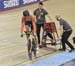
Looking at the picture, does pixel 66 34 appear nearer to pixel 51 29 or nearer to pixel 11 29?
pixel 51 29

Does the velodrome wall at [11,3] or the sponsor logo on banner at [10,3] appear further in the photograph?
the sponsor logo on banner at [10,3]

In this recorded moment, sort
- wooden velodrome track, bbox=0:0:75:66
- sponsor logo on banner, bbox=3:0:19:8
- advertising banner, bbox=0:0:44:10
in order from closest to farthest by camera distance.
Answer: wooden velodrome track, bbox=0:0:75:66 → advertising banner, bbox=0:0:44:10 → sponsor logo on banner, bbox=3:0:19:8

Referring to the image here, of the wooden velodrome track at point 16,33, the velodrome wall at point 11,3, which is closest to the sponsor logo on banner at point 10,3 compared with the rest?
the velodrome wall at point 11,3

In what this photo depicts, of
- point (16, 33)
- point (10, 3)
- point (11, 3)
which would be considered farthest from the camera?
point (11, 3)

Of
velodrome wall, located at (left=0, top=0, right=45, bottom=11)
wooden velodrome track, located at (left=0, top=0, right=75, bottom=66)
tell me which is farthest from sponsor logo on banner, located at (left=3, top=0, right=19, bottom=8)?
wooden velodrome track, located at (left=0, top=0, right=75, bottom=66)

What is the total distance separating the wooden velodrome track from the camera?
1562 cm

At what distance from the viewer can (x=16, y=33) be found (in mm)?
21781

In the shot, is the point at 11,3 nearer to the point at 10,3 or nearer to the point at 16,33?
the point at 10,3

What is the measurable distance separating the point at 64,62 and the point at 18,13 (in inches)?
651

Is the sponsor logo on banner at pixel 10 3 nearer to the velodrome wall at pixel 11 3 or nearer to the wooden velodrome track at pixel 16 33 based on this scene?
the velodrome wall at pixel 11 3

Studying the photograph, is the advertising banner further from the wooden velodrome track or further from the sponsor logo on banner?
the wooden velodrome track

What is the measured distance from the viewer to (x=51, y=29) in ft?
56.9

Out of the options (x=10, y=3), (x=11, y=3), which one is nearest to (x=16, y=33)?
(x=10, y=3)

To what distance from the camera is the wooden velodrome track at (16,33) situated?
615 inches
